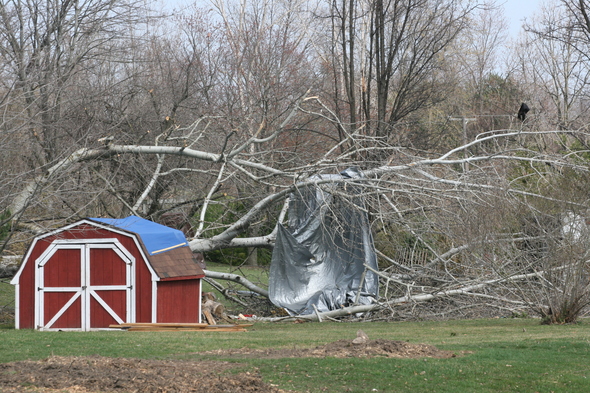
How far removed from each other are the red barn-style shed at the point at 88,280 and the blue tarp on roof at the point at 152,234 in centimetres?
15

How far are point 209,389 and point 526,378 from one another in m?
3.39

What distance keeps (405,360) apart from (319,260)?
9936 millimetres

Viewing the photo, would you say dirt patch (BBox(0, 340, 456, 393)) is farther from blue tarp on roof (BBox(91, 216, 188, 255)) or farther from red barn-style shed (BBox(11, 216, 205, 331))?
blue tarp on roof (BBox(91, 216, 188, 255))

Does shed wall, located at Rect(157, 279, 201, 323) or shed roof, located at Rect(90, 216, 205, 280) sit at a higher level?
shed roof, located at Rect(90, 216, 205, 280)

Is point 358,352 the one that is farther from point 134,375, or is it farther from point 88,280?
point 88,280

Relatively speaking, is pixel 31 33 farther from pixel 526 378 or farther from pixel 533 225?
pixel 526 378

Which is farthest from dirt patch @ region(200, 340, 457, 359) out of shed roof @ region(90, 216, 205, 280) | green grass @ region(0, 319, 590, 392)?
shed roof @ region(90, 216, 205, 280)

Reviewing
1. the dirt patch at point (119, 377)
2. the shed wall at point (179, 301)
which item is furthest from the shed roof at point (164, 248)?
the dirt patch at point (119, 377)

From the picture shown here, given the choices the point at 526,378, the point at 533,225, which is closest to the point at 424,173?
the point at 533,225

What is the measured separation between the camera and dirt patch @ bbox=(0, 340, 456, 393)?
6.90 meters

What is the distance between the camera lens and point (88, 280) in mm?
14555

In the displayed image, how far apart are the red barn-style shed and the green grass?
6.05ft

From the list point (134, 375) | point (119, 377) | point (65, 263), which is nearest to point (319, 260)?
point (65, 263)

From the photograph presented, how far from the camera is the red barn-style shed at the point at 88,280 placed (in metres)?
14.5
